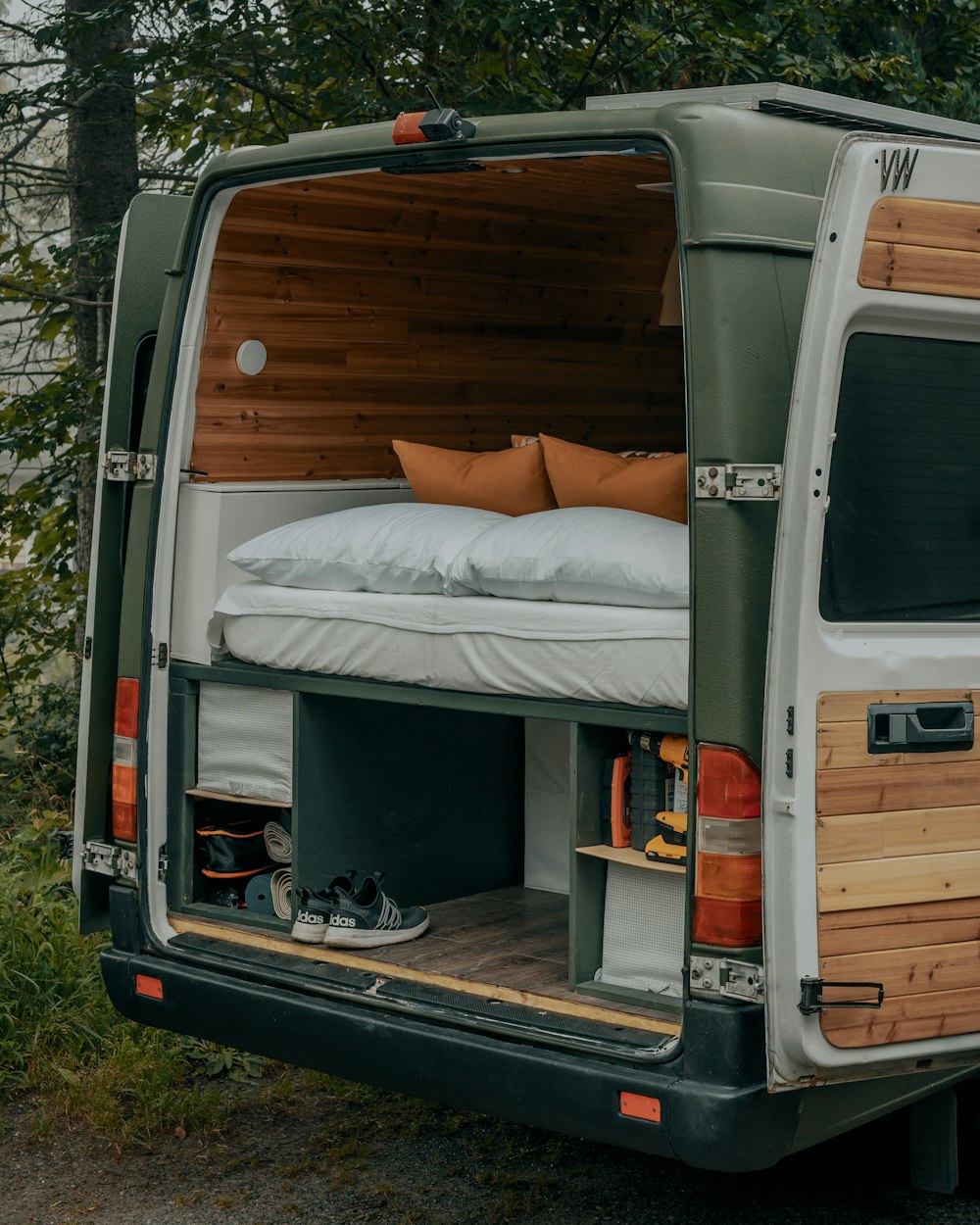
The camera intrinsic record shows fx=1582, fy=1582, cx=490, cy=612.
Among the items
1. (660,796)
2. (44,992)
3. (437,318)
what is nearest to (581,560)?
(660,796)

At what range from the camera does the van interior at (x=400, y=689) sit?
141 inches

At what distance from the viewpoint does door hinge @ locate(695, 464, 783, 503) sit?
301 cm

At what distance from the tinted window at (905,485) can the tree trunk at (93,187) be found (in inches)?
202

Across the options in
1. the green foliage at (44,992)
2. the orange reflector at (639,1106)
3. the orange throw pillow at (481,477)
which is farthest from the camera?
the green foliage at (44,992)

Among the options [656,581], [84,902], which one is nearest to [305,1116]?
[84,902]

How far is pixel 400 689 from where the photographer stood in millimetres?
3844

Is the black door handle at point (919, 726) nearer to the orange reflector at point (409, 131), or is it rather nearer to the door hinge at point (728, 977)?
the door hinge at point (728, 977)

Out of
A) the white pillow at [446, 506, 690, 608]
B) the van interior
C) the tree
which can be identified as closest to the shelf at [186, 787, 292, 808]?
the van interior

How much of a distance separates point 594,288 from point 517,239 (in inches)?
20.3

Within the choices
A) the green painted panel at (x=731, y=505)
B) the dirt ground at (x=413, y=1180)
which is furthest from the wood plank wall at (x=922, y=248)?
the dirt ground at (x=413, y=1180)

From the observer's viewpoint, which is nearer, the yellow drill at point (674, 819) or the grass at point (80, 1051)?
the yellow drill at point (674, 819)

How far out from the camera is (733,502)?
9.92ft

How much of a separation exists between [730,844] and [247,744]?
154cm

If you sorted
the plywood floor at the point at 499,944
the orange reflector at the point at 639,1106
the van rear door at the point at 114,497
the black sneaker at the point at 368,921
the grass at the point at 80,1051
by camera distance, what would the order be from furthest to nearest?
the grass at the point at 80,1051 → the van rear door at the point at 114,497 → the black sneaker at the point at 368,921 → the plywood floor at the point at 499,944 → the orange reflector at the point at 639,1106
